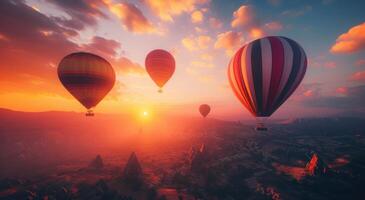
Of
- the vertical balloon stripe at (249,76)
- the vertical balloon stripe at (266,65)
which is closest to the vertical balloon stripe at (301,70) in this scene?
the vertical balloon stripe at (266,65)

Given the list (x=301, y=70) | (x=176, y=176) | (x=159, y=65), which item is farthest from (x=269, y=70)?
(x=176, y=176)

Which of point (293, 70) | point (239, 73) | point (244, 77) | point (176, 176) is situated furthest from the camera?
point (176, 176)

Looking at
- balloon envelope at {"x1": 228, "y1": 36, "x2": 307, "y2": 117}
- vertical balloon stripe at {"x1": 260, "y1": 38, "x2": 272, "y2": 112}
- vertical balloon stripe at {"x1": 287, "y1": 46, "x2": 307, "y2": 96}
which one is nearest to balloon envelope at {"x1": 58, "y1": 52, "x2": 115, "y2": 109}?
balloon envelope at {"x1": 228, "y1": 36, "x2": 307, "y2": 117}

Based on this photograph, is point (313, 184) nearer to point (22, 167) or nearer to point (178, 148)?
point (178, 148)

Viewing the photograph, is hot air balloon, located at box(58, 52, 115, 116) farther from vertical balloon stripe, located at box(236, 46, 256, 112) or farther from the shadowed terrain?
the shadowed terrain

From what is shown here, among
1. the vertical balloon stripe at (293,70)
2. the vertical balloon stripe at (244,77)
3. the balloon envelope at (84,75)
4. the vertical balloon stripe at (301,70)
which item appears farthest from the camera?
the balloon envelope at (84,75)

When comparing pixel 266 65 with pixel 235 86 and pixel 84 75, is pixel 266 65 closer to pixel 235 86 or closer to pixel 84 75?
pixel 235 86

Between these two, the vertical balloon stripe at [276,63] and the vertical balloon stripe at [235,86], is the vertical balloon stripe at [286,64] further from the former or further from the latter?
the vertical balloon stripe at [235,86]
